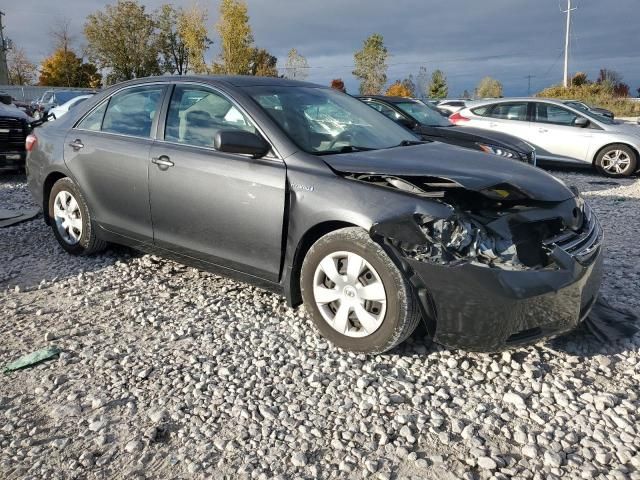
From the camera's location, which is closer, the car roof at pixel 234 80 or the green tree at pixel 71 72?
the car roof at pixel 234 80

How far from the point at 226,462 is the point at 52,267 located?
10.9ft

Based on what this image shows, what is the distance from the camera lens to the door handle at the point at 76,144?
479cm

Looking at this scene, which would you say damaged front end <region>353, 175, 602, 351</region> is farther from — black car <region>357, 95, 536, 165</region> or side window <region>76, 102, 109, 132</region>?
black car <region>357, 95, 536, 165</region>

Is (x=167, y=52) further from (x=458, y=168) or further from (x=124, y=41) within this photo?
(x=458, y=168)

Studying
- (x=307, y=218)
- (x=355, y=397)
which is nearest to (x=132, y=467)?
(x=355, y=397)

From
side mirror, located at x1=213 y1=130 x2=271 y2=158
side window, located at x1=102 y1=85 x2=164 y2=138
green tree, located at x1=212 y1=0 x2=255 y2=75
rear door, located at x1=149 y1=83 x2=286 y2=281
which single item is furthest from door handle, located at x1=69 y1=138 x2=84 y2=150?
green tree, located at x1=212 y1=0 x2=255 y2=75

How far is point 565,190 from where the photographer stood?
3.57 m

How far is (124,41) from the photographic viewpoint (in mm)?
47375

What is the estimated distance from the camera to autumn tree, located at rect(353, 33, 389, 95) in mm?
48094

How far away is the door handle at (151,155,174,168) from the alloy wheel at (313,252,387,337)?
150 cm

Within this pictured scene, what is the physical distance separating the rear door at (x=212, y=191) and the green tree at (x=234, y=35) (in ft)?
129

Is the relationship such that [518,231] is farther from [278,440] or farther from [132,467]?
[132,467]

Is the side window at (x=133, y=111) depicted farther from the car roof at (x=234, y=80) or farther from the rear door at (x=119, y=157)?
the car roof at (x=234, y=80)

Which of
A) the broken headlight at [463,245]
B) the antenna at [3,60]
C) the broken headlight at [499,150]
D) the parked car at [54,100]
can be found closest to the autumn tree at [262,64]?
the parked car at [54,100]
